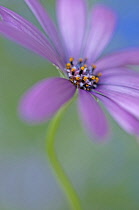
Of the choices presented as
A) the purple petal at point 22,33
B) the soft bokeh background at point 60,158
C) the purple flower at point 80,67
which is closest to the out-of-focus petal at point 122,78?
the purple flower at point 80,67

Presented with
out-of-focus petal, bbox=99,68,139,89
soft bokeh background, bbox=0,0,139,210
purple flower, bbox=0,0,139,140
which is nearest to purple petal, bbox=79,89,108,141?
purple flower, bbox=0,0,139,140

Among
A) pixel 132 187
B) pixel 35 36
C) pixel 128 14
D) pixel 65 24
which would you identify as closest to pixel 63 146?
pixel 132 187

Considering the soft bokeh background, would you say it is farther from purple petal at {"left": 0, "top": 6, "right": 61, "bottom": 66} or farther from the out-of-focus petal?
purple petal at {"left": 0, "top": 6, "right": 61, "bottom": 66}

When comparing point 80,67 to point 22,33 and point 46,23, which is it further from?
point 22,33

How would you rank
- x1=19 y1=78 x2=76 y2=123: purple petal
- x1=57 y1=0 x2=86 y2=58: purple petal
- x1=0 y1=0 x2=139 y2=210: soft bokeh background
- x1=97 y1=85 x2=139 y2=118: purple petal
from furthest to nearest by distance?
1. x1=0 y1=0 x2=139 y2=210: soft bokeh background
2. x1=57 y1=0 x2=86 y2=58: purple petal
3. x1=97 y1=85 x2=139 y2=118: purple petal
4. x1=19 y1=78 x2=76 y2=123: purple petal

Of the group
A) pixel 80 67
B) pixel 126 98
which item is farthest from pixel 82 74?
pixel 126 98

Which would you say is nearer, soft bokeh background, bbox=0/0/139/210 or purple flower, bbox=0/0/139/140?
purple flower, bbox=0/0/139/140

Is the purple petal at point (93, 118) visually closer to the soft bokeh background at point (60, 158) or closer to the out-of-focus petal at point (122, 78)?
the out-of-focus petal at point (122, 78)

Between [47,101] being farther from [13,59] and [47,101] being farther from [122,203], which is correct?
[13,59]
